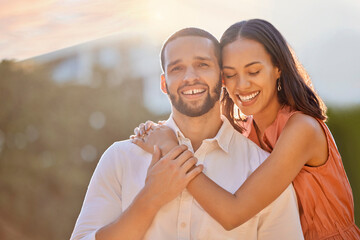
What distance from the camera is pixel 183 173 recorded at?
212cm

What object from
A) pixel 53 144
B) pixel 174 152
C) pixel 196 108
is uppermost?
pixel 53 144

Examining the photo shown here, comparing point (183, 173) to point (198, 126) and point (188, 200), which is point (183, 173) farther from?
point (198, 126)

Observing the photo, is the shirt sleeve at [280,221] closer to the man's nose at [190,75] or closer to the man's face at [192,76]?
the man's face at [192,76]

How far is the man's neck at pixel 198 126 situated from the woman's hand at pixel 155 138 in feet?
0.32

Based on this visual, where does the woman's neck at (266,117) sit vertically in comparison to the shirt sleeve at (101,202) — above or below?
above

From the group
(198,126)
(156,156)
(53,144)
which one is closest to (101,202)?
(156,156)

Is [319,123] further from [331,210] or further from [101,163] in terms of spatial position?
[101,163]

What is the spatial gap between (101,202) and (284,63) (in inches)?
53.0

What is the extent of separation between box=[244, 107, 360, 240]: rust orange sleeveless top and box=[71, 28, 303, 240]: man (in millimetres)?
247

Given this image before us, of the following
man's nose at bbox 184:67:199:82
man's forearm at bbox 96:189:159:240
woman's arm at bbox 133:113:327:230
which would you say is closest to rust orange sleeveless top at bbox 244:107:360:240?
woman's arm at bbox 133:113:327:230

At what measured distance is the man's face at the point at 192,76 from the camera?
92.4 inches

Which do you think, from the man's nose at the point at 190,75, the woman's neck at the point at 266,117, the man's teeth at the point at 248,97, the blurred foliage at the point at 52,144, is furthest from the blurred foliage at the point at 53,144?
the man's nose at the point at 190,75

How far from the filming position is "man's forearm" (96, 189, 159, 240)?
2.04 meters

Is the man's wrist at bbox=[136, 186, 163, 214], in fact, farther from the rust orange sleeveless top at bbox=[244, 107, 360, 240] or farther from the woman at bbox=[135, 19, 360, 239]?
the rust orange sleeveless top at bbox=[244, 107, 360, 240]
